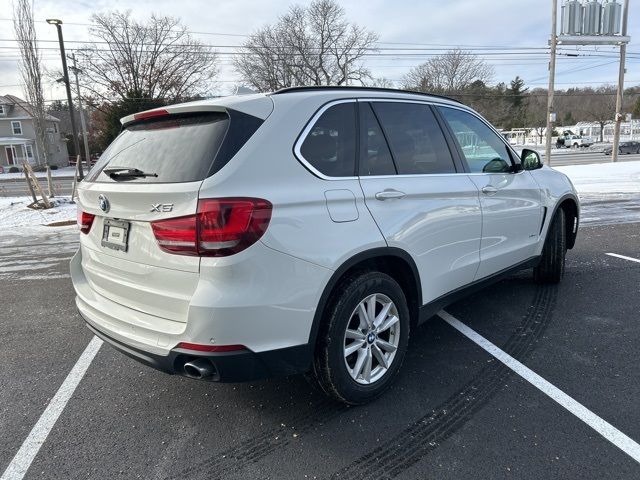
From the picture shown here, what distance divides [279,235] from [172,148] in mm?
831

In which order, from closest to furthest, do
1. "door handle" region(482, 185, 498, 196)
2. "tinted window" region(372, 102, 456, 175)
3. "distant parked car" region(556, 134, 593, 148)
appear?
"tinted window" region(372, 102, 456, 175) → "door handle" region(482, 185, 498, 196) → "distant parked car" region(556, 134, 593, 148)

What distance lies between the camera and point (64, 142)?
5897 centimetres

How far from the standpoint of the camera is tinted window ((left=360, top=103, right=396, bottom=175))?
2.87 m

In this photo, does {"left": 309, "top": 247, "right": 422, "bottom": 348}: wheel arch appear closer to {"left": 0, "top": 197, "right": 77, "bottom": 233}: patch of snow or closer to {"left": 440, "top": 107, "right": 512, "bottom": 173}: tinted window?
{"left": 440, "top": 107, "right": 512, "bottom": 173}: tinted window

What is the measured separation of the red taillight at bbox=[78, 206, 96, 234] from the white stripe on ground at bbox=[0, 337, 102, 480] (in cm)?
112

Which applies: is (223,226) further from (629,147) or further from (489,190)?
(629,147)

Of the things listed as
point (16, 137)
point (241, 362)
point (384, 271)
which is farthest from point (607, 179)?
point (16, 137)

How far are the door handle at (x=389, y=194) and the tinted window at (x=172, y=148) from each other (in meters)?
0.97

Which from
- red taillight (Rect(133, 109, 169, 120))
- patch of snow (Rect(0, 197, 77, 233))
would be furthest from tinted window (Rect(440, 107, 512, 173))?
patch of snow (Rect(0, 197, 77, 233))

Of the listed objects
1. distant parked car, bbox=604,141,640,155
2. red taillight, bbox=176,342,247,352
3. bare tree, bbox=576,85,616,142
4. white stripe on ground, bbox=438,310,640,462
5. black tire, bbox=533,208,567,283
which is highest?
bare tree, bbox=576,85,616,142

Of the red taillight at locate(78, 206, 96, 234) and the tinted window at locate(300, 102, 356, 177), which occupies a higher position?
the tinted window at locate(300, 102, 356, 177)

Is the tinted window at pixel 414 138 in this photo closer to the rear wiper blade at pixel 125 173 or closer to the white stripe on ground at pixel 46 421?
the rear wiper blade at pixel 125 173

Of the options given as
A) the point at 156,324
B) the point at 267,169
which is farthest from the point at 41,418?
the point at 267,169

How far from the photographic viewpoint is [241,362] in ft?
7.53
